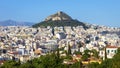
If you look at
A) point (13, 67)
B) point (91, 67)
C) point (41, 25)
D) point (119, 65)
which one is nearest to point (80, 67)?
point (91, 67)

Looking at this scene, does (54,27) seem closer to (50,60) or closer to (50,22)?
(50,22)

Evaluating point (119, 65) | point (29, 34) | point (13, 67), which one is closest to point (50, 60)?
point (13, 67)

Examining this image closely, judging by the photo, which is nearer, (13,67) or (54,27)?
(13,67)

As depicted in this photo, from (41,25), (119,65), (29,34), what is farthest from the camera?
(41,25)

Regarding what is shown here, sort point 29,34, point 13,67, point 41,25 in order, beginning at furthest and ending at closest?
point 41,25 < point 29,34 < point 13,67

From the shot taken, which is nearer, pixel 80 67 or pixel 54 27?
pixel 80 67

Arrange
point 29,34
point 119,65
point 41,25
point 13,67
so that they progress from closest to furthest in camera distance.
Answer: point 119,65 < point 13,67 < point 29,34 < point 41,25

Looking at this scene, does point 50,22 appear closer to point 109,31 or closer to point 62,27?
point 62,27

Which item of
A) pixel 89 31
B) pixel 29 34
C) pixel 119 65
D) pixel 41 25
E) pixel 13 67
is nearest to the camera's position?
pixel 119 65
